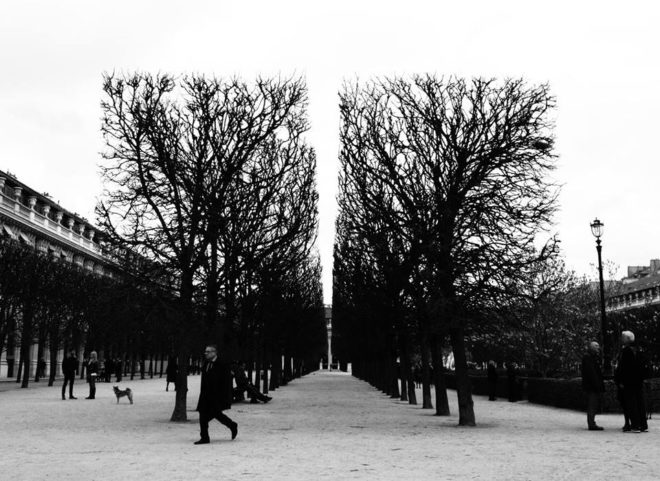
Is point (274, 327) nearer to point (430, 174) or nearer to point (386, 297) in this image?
point (386, 297)

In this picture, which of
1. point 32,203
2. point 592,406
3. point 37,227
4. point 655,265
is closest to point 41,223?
point 32,203

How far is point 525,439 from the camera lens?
54.2 ft

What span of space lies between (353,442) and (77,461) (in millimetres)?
5664

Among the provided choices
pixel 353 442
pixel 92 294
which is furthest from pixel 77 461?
pixel 92 294

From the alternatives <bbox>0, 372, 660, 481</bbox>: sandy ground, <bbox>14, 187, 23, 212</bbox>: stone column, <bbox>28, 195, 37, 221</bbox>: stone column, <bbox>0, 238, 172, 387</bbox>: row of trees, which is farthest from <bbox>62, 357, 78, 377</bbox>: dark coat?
<bbox>28, 195, 37, 221</bbox>: stone column

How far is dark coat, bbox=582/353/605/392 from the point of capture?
18078 mm

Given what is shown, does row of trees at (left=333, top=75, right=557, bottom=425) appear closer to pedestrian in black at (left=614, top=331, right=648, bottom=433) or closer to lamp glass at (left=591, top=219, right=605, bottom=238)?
pedestrian in black at (left=614, top=331, right=648, bottom=433)

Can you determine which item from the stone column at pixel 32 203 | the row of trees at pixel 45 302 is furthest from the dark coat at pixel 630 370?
the stone column at pixel 32 203

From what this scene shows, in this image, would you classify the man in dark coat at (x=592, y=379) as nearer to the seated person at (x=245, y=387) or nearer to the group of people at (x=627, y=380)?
the group of people at (x=627, y=380)

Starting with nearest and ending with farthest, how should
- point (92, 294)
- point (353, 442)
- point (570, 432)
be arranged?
point (353, 442) < point (570, 432) < point (92, 294)

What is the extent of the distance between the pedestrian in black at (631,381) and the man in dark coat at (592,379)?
591 mm

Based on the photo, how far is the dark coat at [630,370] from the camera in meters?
17.2

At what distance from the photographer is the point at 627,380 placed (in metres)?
17.4

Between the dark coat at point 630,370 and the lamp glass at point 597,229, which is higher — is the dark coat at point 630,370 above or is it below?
below
